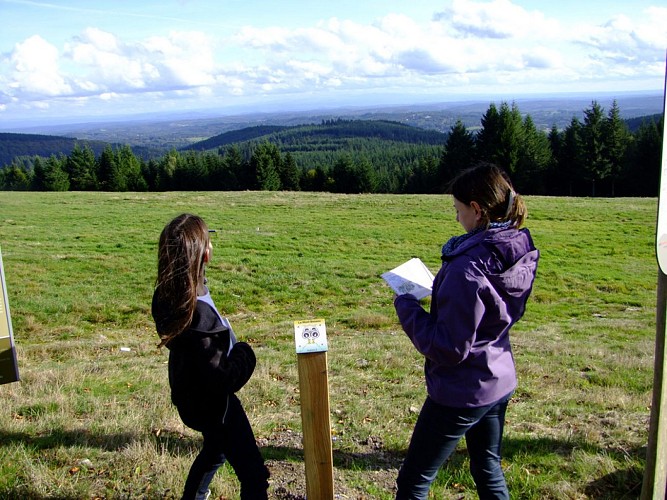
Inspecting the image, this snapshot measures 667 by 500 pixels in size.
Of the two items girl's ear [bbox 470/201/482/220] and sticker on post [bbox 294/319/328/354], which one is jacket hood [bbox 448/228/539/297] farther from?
sticker on post [bbox 294/319/328/354]

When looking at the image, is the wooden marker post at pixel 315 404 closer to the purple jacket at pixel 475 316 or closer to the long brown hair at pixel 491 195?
the purple jacket at pixel 475 316

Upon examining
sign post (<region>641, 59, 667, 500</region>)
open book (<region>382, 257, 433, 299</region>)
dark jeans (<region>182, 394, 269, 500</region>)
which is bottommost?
dark jeans (<region>182, 394, 269, 500</region>)

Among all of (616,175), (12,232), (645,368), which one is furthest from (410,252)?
(616,175)

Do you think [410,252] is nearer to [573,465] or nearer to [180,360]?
[573,465]

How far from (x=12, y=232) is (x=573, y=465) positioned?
913 inches

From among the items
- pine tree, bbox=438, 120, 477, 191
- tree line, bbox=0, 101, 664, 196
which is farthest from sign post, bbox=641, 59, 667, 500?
pine tree, bbox=438, 120, 477, 191

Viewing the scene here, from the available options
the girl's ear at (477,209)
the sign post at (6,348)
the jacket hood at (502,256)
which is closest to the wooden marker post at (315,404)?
the jacket hood at (502,256)

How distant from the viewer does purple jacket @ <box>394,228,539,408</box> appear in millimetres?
2582

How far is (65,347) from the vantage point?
9.00 m

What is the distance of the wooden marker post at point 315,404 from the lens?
9.62ft

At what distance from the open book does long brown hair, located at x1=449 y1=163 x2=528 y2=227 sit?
609 millimetres

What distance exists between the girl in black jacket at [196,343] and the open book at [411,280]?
0.98 m

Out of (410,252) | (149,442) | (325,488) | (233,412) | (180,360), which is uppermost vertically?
(180,360)

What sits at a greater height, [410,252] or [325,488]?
[325,488]
